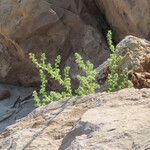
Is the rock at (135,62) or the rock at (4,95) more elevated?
the rock at (135,62)

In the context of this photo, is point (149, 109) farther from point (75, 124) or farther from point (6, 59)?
point (6, 59)

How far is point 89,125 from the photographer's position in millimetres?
2678

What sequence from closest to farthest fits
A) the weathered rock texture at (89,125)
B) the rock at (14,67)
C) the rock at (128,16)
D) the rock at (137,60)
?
the weathered rock texture at (89,125), the rock at (137,60), the rock at (128,16), the rock at (14,67)

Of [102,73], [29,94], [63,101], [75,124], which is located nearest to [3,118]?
[29,94]

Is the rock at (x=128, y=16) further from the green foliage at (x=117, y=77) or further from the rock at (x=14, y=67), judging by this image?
the green foliage at (x=117, y=77)

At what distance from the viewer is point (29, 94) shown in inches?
378

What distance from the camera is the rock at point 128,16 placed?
773 centimetres

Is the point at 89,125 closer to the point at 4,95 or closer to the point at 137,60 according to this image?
the point at 137,60

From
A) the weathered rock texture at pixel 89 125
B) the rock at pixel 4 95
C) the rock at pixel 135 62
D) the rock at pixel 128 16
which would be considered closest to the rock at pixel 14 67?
the rock at pixel 4 95

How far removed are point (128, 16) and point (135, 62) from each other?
3692mm

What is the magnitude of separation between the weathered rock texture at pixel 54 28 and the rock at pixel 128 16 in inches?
14.4

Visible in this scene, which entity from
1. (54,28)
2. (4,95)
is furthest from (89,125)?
(4,95)

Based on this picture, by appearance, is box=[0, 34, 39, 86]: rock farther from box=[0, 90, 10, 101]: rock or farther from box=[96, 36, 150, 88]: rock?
box=[96, 36, 150, 88]: rock

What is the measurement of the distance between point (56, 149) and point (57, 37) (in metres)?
6.63
